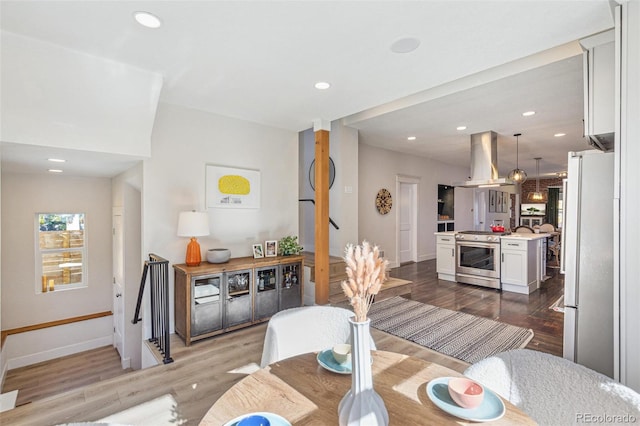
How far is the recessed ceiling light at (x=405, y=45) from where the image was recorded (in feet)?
7.31

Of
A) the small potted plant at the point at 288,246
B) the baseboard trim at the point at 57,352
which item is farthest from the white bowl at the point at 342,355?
the baseboard trim at the point at 57,352

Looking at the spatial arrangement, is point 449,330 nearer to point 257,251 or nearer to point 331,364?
point 257,251

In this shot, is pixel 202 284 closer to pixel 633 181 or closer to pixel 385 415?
pixel 385 415

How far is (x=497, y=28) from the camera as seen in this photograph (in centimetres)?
211

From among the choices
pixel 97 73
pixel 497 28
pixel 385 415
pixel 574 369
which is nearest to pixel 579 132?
pixel 497 28

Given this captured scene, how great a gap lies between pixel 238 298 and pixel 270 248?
2.57ft

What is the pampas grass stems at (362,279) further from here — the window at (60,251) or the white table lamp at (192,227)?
the window at (60,251)

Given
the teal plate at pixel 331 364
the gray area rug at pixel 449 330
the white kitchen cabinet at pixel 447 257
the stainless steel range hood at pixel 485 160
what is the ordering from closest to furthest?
1. the teal plate at pixel 331 364
2. the gray area rug at pixel 449 330
3. the stainless steel range hood at pixel 485 160
4. the white kitchen cabinet at pixel 447 257

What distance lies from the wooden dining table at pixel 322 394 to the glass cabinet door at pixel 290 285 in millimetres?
2477

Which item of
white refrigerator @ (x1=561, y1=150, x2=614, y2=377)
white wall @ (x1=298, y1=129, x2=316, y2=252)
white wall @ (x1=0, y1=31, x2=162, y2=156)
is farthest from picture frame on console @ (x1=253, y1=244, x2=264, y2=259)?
white refrigerator @ (x1=561, y1=150, x2=614, y2=377)

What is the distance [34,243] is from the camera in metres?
4.40

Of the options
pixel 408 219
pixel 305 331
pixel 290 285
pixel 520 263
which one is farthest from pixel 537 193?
pixel 305 331

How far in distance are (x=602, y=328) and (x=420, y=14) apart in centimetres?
235

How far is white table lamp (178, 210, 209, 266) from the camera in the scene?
3.19 m
